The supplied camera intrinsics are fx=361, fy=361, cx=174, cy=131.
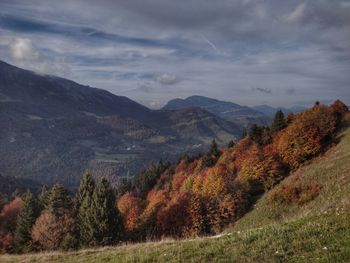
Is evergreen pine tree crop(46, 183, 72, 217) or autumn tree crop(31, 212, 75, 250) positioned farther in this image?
evergreen pine tree crop(46, 183, 72, 217)

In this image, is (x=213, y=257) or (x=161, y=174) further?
(x=161, y=174)

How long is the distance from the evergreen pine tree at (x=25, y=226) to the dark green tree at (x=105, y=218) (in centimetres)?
1904

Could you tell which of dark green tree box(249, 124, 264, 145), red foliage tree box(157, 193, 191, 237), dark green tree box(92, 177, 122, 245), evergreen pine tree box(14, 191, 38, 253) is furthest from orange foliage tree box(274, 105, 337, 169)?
evergreen pine tree box(14, 191, 38, 253)

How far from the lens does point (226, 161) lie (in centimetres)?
12581

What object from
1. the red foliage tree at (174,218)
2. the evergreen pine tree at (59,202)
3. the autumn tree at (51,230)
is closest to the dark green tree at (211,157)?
the red foliage tree at (174,218)

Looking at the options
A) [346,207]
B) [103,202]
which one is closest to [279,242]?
Result: [346,207]

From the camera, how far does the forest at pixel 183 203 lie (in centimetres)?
5906

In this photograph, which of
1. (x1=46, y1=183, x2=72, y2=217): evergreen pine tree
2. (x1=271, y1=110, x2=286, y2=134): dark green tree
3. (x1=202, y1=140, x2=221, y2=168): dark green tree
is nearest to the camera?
(x1=46, y1=183, x2=72, y2=217): evergreen pine tree

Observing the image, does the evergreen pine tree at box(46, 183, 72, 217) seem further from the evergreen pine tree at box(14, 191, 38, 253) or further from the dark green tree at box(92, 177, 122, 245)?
the dark green tree at box(92, 177, 122, 245)

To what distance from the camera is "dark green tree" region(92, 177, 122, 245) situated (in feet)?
190

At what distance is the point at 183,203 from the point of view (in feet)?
276

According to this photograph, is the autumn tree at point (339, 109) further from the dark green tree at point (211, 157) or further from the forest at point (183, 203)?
the dark green tree at point (211, 157)

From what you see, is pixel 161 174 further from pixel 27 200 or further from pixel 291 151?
pixel 27 200

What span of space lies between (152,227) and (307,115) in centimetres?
5310
